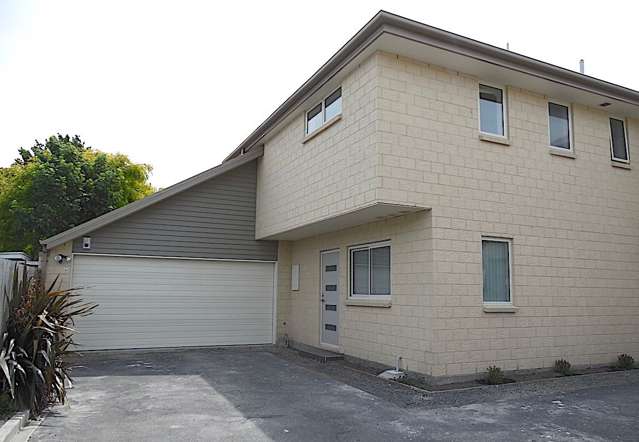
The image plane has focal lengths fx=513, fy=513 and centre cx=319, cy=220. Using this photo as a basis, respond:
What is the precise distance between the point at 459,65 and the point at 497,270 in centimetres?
373

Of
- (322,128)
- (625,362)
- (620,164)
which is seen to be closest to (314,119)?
(322,128)

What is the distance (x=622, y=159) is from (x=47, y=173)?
1869 cm

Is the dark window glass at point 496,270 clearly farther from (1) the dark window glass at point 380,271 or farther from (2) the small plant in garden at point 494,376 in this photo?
(1) the dark window glass at point 380,271

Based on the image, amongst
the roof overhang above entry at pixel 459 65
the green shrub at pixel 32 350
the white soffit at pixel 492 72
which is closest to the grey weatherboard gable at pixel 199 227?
the roof overhang above entry at pixel 459 65

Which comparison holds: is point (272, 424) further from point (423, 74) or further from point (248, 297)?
point (248, 297)

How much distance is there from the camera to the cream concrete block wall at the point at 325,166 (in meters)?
8.76

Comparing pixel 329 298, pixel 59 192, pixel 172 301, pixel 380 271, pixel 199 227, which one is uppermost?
pixel 59 192

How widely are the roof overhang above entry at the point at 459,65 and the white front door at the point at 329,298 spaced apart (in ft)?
11.8

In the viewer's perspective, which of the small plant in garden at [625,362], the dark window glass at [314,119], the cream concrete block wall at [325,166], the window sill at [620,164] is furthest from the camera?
the window sill at [620,164]

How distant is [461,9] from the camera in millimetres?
8633

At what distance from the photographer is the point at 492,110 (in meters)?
9.73

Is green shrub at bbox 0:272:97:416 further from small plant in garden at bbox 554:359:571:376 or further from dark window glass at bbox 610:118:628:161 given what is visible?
dark window glass at bbox 610:118:628:161

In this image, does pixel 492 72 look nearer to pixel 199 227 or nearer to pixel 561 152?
pixel 561 152

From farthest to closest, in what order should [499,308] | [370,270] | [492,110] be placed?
[370,270], [492,110], [499,308]
